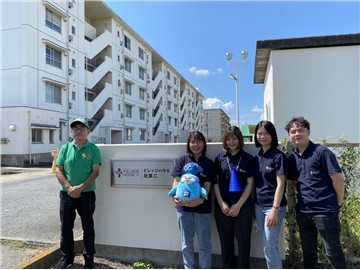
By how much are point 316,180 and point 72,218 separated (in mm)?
2932

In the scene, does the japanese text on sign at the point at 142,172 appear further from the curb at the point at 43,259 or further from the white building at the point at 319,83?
the white building at the point at 319,83

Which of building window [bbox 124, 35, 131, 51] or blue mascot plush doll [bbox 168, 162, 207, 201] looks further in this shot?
building window [bbox 124, 35, 131, 51]

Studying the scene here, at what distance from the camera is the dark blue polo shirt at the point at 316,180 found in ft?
8.27

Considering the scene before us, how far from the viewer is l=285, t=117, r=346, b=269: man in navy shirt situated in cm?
252

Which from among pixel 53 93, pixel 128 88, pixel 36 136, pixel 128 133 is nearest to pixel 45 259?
pixel 36 136

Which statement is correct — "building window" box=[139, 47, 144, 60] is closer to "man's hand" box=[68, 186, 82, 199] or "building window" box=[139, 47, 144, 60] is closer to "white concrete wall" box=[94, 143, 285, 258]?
"white concrete wall" box=[94, 143, 285, 258]

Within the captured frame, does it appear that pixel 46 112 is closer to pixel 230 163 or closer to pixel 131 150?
pixel 131 150

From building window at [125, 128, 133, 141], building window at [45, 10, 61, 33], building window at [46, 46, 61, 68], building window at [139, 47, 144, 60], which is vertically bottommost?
building window at [125, 128, 133, 141]

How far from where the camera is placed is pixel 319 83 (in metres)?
7.81

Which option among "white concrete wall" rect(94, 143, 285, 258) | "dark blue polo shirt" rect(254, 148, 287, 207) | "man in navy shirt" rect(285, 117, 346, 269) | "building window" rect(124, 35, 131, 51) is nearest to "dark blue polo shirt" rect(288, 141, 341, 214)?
"man in navy shirt" rect(285, 117, 346, 269)

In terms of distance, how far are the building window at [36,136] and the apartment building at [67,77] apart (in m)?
0.08

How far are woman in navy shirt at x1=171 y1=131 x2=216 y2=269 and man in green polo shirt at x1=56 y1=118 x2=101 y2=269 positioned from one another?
3.82ft

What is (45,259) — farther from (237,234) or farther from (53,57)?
(53,57)

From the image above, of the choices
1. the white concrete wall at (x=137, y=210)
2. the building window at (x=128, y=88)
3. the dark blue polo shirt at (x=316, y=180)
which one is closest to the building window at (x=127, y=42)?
the building window at (x=128, y=88)
